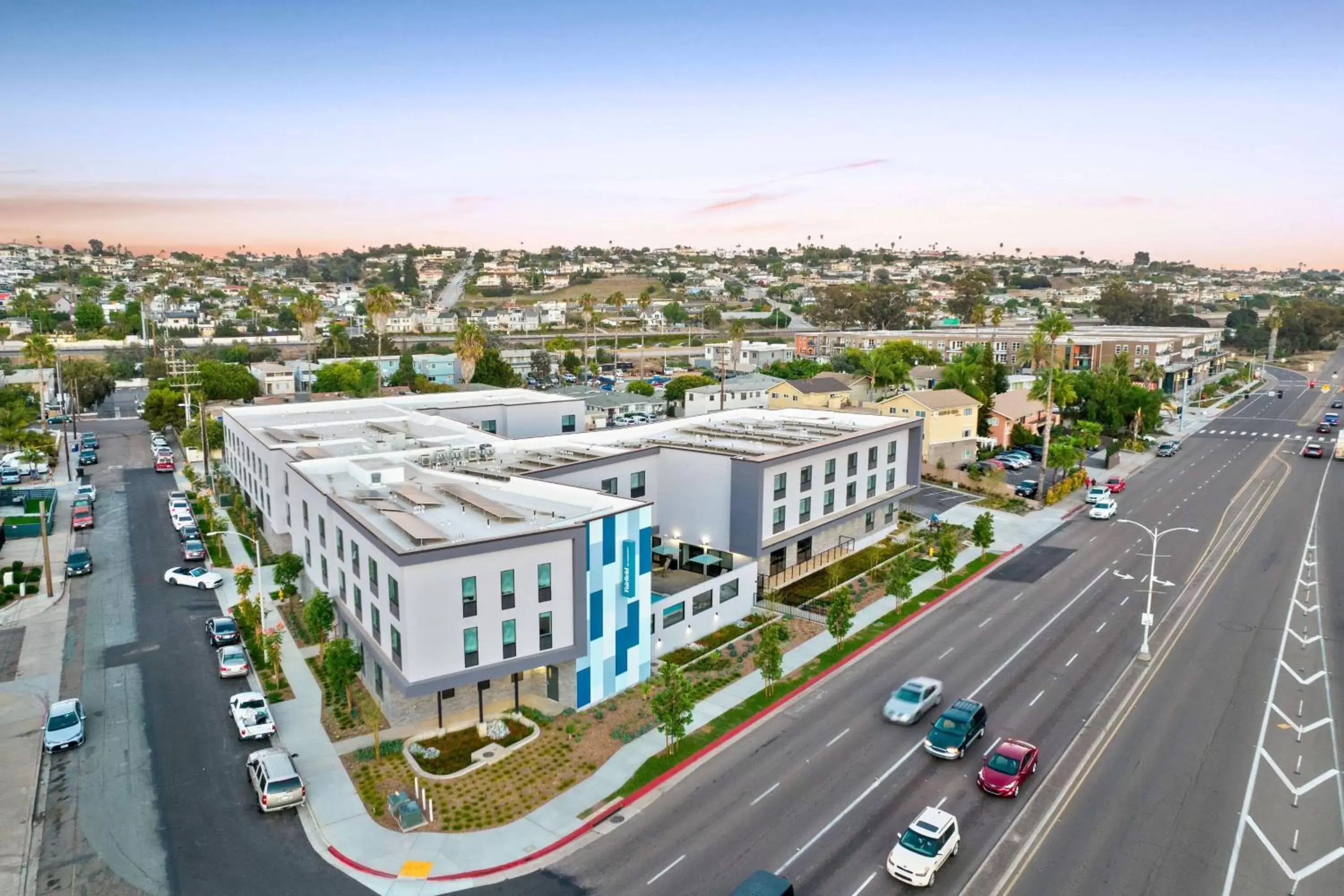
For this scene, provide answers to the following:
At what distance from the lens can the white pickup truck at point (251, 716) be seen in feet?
119

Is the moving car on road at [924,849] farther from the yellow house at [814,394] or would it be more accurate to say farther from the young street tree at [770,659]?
the yellow house at [814,394]

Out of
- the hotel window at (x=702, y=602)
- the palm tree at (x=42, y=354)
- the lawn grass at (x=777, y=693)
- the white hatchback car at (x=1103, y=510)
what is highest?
the palm tree at (x=42, y=354)

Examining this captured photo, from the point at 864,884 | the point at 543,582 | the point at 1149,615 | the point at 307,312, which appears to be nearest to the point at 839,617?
the point at 1149,615

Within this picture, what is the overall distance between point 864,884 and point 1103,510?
55772 millimetres

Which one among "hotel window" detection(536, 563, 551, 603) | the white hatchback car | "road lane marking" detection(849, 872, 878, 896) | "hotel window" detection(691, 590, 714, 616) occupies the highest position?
"hotel window" detection(536, 563, 551, 603)

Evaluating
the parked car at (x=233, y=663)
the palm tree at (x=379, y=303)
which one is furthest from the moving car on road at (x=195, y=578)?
the palm tree at (x=379, y=303)

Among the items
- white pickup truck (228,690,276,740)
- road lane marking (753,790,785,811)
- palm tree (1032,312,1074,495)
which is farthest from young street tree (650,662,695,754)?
palm tree (1032,312,1074,495)

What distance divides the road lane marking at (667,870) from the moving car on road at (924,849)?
21.9 ft

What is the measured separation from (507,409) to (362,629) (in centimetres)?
3827

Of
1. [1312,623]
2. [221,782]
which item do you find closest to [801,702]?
[221,782]

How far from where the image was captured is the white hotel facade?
3559cm

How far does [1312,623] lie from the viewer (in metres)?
49.3

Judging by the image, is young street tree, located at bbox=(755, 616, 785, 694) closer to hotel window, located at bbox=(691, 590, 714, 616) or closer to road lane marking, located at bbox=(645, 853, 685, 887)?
hotel window, located at bbox=(691, 590, 714, 616)

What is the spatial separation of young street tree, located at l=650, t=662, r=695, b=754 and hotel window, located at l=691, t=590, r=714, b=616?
1183 centimetres
